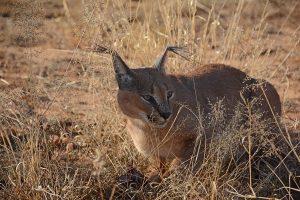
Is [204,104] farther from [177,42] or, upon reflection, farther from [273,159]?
[177,42]

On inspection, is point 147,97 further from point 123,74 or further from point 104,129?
point 104,129

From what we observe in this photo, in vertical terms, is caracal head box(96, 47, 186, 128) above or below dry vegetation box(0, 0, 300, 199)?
above

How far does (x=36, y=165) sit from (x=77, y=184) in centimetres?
39

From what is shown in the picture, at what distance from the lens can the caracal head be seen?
493cm

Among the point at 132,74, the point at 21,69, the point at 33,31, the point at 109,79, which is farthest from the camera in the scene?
the point at 21,69

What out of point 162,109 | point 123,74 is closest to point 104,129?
Result: point 123,74

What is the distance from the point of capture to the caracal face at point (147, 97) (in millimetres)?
4934

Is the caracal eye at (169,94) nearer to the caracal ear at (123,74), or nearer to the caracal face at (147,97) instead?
the caracal face at (147,97)

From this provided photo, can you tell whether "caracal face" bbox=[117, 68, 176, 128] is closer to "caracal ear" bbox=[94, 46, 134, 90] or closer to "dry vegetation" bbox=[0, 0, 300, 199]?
"caracal ear" bbox=[94, 46, 134, 90]

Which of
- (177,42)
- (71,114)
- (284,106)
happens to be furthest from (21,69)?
(284,106)

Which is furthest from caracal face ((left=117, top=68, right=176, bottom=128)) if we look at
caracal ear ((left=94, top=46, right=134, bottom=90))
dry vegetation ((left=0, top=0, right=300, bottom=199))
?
dry vegetation ((left=0, top=0, right=300, bottom=199))

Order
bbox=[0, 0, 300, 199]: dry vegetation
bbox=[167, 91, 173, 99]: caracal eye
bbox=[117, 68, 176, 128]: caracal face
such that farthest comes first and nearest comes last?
bbox=[167, 91, 173, 99]: caracal eye
bbox=[117, 68, 176, 128]: caracal face
bbox=[0, 0, 300, 199]: dry vegetation

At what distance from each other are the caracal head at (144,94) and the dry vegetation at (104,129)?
336 millimetres

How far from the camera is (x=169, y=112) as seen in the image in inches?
193
